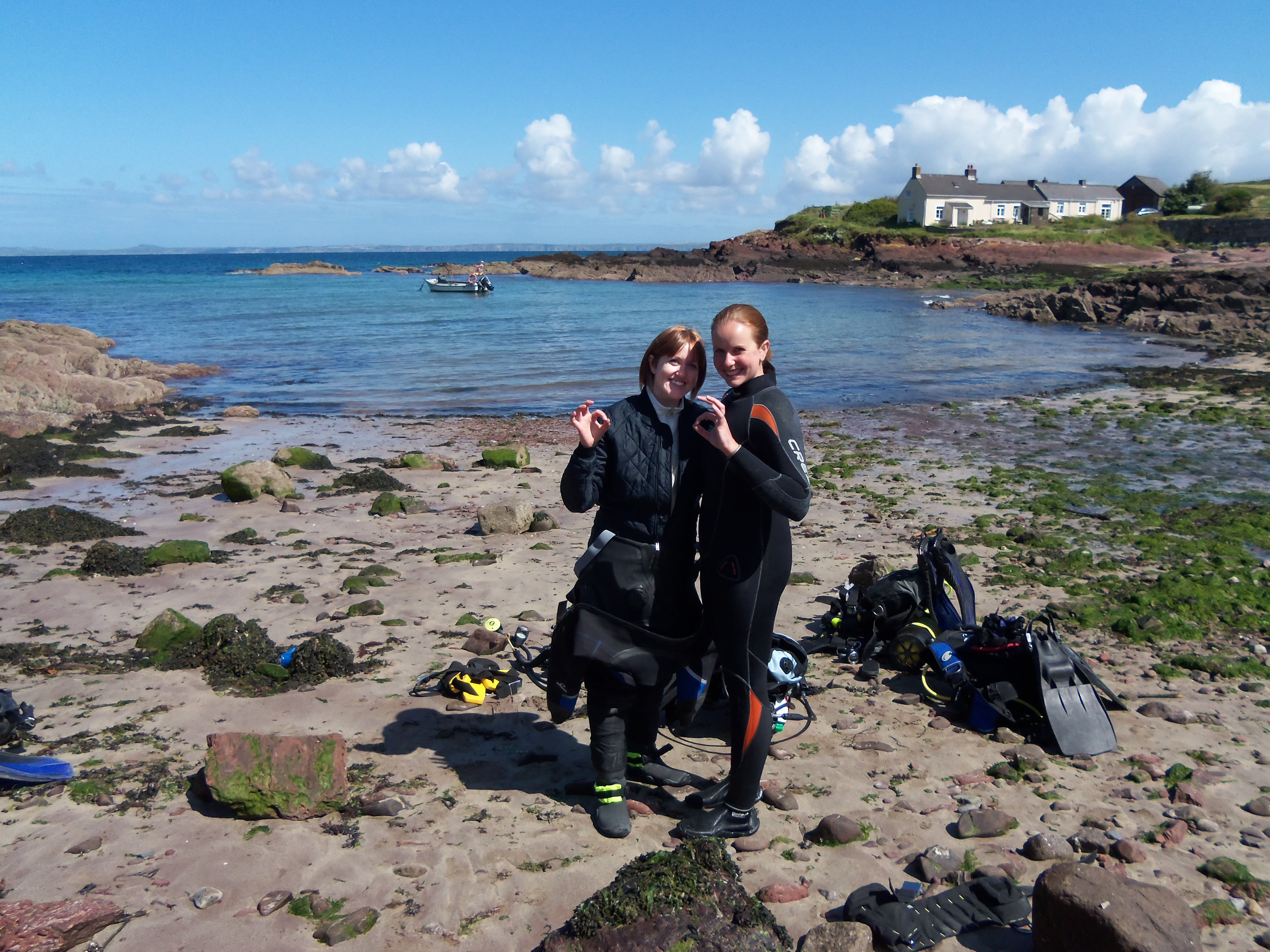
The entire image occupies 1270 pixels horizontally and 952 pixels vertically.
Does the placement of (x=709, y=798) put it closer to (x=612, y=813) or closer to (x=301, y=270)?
(x=612, y=813)

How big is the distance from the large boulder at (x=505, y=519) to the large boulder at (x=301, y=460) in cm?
412

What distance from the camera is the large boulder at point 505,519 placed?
8.34 metres

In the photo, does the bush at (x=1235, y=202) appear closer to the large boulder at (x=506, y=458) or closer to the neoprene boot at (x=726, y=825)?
the large boulder at (x=506, y=458)

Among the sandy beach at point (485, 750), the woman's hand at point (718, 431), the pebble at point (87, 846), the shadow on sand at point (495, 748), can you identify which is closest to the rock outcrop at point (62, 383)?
the sandy beach at point (485, 750)

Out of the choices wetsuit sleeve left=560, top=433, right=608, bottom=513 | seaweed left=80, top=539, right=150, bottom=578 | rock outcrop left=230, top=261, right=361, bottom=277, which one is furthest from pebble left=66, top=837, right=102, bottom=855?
rock outcrop left=230, top=261, right=361, bottom=277

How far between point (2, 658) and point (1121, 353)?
92.5 feet

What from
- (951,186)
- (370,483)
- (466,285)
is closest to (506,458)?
(370,483)

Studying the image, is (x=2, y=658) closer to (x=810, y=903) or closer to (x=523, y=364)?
(x=810, y=903)

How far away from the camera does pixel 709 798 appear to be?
3.78 metres

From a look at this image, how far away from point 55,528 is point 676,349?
747 cm

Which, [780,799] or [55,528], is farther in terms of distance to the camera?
[55,528]

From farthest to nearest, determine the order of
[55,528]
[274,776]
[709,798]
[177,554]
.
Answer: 1. [55,528]
2. [177,554]
3. [709,798]
4. [274,776]

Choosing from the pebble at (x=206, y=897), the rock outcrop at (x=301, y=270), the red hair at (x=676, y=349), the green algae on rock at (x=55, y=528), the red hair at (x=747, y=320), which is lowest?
the pebble at (x=206, y=897)

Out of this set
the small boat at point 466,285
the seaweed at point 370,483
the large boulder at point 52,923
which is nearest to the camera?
the large boulder at point 52,923
